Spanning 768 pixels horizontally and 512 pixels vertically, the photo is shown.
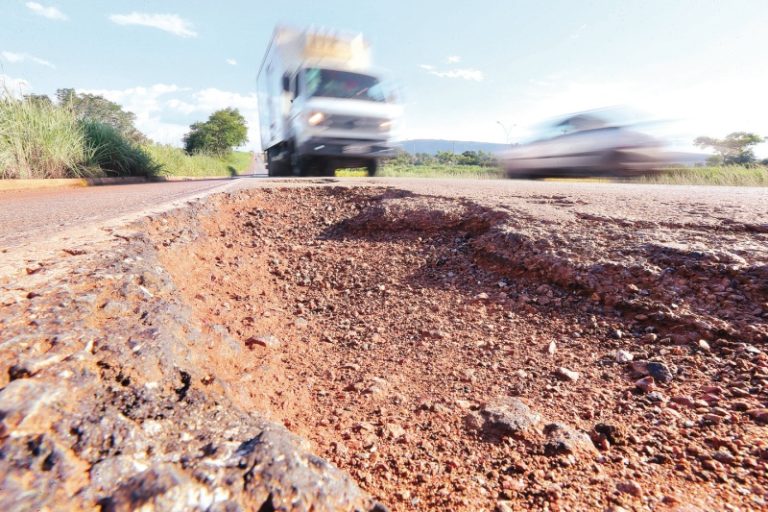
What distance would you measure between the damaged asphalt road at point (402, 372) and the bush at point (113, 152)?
316 inches

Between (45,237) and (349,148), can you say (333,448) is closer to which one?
(45,237)

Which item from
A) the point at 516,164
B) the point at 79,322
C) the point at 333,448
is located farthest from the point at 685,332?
the point at 516,164

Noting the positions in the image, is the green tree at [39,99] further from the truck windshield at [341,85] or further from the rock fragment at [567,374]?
the rock fragment at [567,374]

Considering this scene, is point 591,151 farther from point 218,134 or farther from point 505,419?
point 218,134

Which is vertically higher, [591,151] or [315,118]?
[315,118]

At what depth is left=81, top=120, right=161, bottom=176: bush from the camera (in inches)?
336

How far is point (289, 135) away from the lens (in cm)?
906

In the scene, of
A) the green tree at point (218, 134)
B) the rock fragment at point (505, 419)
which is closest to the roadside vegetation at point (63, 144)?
the rock fragment at point (505, 419)

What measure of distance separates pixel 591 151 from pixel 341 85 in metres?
5.05

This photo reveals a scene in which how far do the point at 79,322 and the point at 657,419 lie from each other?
4.71 ft

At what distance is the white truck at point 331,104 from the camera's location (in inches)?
312

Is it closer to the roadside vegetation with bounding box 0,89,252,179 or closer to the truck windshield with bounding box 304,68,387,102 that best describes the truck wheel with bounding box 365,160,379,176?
the truck windshield with bounding box 304,68,387,102

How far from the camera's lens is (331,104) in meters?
7.89

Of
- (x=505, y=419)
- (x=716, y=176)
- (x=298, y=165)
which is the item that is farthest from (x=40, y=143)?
(x=716, y=176)
